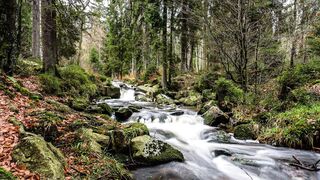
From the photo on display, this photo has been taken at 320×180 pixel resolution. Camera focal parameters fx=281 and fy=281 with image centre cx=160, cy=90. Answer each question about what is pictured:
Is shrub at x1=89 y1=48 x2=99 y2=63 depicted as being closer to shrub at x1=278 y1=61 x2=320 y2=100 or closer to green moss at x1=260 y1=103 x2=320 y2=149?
shrub at x1=278 y1=61 x2=320 y2=100

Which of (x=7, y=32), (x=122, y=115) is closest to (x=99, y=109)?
(x=122, y=115)

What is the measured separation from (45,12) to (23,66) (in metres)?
2.46

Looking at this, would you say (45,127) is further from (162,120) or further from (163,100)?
(163,100)

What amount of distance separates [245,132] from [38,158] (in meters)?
7.27

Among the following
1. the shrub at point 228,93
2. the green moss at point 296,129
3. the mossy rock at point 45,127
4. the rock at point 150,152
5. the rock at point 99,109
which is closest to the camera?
the mossy rock at point 45,127

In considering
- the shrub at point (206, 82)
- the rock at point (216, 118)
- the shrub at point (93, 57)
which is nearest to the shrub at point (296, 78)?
the rock at point (216, 118)

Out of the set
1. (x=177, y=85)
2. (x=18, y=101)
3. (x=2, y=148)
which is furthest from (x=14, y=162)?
(x=177, y=85)

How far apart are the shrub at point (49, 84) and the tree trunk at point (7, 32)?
230 centimetres

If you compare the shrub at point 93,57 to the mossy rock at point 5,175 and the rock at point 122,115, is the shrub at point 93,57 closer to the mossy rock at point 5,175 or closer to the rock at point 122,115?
the rock at point 122,115

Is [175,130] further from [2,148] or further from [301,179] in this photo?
[2,148]

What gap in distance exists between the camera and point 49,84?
1077 centimetres

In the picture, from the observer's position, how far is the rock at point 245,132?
945 centimetres

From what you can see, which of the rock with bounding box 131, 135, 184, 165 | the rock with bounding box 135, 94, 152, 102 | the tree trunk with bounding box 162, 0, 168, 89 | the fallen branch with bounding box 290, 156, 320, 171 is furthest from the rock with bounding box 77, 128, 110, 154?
the tree trunk with bounding box 162, 0, 168, 89

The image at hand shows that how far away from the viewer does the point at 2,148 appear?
4059 mm
